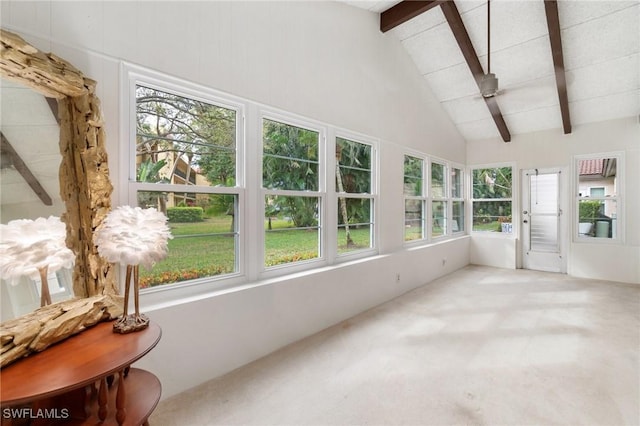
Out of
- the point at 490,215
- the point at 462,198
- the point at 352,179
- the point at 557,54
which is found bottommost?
the point at 490,215

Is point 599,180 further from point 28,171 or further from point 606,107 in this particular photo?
point 28,171

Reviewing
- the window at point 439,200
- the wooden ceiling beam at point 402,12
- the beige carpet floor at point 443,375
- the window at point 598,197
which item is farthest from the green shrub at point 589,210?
the wooden ceiling beam at point 402,12

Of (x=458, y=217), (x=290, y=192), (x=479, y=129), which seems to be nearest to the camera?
(x=290, y=192)

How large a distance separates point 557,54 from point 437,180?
2.33m

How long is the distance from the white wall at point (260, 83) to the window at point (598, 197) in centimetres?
336

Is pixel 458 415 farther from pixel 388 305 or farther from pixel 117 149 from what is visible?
pixel 117 149

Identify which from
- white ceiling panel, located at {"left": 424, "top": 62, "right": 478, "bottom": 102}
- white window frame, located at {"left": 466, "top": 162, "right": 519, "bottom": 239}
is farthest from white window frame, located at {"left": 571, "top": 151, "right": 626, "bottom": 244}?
white ceiling panel, located at {"left": 424, "top": 62, "right": 478, "bottom": 102}

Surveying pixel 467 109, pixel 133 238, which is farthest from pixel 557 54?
pixel 133 238

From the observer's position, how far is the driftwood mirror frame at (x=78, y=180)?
1.20 m

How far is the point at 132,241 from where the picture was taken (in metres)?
1.29

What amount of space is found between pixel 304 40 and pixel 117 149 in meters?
1.97

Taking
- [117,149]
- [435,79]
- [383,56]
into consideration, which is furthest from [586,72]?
[117,149]

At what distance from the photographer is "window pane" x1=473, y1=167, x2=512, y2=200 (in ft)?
19.2

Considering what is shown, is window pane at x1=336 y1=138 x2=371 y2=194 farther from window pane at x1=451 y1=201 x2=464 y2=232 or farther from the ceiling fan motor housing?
window pane at x1=451 y1=201 x2=464 y2=232
